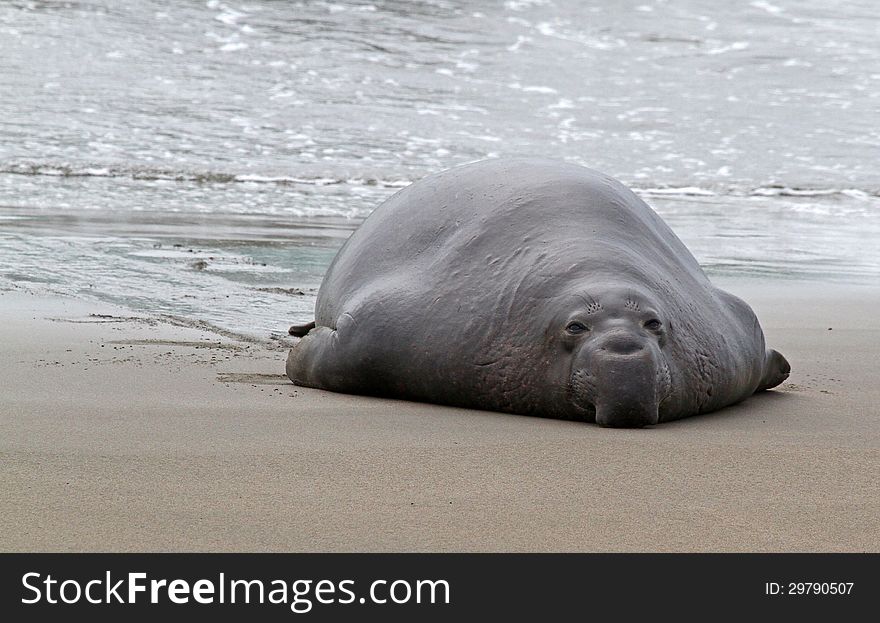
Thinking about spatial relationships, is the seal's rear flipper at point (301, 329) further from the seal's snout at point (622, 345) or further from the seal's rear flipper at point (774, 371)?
the seal's snout at point (622, 345)

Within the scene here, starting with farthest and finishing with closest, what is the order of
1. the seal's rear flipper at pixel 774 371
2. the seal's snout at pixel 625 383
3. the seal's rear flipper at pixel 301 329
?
1. the seal's rear flipper at pixel 301 329
2. the seal's rear flipper at pixel 774 371
3. the seal's snout at pixel 625 383

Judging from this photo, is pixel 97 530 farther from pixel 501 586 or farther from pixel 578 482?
pixel 578 482

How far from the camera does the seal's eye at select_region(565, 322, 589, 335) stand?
3.90 meters

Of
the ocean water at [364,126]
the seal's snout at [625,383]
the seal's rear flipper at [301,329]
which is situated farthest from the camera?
the ocean water at [364,126]

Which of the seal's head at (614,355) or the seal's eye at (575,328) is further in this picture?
the seal's eye at (575,328)

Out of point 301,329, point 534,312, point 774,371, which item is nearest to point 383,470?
point 534,312

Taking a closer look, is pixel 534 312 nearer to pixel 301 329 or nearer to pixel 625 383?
pixel 625 383

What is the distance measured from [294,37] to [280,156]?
7.93 m

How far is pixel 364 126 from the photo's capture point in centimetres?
1631

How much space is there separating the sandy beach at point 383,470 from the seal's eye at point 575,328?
28cm

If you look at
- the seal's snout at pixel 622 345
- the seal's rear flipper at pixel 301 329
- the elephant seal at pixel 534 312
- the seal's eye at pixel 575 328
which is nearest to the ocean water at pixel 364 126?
the seal's rear flipper at pixel 301 329

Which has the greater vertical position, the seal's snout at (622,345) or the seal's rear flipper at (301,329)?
the seal's snout at (622,345)

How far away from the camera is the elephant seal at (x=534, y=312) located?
153 inches

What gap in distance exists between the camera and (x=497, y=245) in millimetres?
4426
